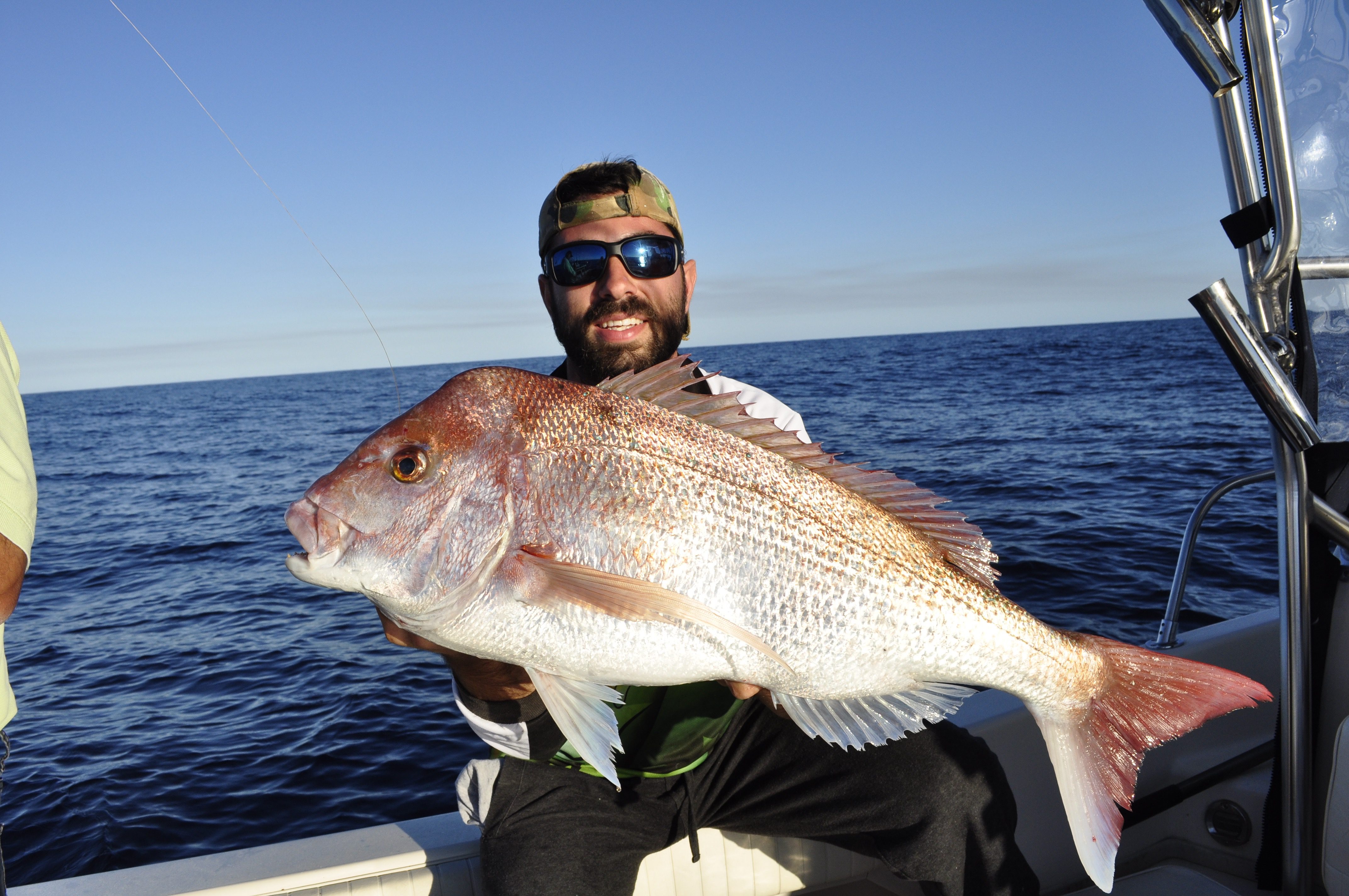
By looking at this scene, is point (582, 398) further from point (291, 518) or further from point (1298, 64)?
point (1298, 64)

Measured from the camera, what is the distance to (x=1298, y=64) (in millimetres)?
1955

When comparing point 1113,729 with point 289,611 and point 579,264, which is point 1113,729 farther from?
point 289,611

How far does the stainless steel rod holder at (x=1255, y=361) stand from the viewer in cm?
177

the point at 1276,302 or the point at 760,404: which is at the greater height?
the point at 1276,302

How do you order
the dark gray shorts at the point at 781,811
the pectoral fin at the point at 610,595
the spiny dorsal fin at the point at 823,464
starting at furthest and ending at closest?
1. the dark gray shorts at the point at 781,811
2. the spiny dorsal fin at the point at 823,464
3. the pectoral fin at the point at 610,595

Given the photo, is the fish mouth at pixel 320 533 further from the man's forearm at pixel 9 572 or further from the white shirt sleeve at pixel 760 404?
the white shirt sleeve at pixel 760 404

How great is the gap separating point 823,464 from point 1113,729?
849mm

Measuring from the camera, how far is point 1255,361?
1.79 m

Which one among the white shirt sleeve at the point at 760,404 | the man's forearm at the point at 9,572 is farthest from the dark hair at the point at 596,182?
the man's forearm at the point at 9,572

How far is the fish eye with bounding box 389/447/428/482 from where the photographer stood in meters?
1.60

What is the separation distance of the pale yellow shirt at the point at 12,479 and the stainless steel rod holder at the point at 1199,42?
8.13ft

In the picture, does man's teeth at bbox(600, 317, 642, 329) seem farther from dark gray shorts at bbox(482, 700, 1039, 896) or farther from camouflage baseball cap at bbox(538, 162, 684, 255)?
dark gray shorts at bbox(482, 700, 1039, 896)

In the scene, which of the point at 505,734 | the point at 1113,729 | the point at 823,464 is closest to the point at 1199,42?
the point at 823,464

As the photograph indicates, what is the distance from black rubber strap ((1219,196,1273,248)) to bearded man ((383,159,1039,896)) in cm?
111
